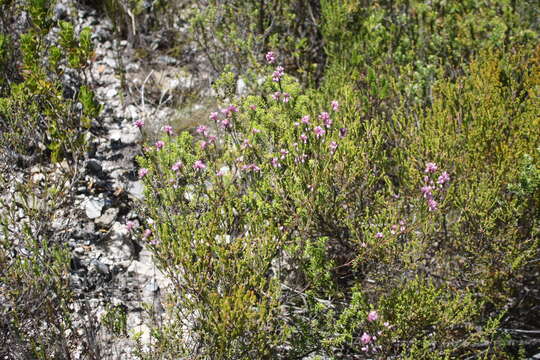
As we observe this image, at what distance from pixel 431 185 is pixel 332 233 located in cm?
76

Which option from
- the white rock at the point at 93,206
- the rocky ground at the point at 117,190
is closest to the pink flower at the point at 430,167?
the rocky ground at the point at 117,190

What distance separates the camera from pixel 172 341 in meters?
2.87

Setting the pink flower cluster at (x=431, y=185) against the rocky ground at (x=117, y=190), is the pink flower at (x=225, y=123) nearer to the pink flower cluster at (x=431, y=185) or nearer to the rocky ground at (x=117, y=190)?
the rocky ground at (x=117, y=190)

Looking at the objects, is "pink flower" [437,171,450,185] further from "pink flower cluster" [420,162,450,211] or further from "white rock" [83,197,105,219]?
"white rock" [83,197,105,219]

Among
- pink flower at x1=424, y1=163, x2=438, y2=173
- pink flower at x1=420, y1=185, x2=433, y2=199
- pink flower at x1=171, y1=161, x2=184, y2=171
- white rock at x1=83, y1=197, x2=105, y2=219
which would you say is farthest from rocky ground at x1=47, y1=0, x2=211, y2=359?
pink flower at x1=424, y1=163, x2=438, y2=173

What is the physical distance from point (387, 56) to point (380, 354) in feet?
9.64

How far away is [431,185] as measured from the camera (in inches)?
129

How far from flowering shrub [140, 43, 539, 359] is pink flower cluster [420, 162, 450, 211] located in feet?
0.04

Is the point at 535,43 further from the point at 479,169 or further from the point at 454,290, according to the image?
the point at 454,290

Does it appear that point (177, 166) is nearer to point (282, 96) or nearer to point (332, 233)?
point (282, 96)

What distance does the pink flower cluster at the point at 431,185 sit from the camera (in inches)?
122

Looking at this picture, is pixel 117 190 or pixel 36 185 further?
pixel 117 190

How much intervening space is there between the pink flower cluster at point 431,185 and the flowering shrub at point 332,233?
13 millimetres

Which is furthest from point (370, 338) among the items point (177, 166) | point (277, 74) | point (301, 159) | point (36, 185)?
point (36, 185)
